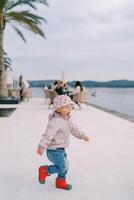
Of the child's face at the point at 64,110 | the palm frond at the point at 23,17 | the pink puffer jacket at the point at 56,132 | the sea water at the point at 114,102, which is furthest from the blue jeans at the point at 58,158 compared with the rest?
the palm frond at the point at 23,17

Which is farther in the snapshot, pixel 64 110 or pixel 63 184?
pixel 63 184

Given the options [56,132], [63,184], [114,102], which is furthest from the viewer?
[114,102]

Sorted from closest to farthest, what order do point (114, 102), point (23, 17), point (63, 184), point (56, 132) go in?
1. point (56, 132)
2. point (63, 184)
3. point (23, 17)
4. point (114, 102)

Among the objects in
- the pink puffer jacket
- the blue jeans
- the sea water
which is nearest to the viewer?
the pink puffer jacket

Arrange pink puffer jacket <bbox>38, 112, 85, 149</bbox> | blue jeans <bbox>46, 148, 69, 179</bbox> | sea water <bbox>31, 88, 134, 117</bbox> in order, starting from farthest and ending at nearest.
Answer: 1. sea water <bbox>31, 88, 134, 117</bbox>
2. blue jeans <bbox>46, 148, 69, 179</bbox>
3. pink puffer jacket <bbox>38, 112, 85, 149</bbox>

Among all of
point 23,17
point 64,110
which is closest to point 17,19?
point 23,17

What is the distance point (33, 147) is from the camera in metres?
8.29

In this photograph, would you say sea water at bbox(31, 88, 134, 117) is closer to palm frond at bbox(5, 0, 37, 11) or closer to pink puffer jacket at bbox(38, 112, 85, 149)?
palm frond at bbox(5, 0, 37, 11)

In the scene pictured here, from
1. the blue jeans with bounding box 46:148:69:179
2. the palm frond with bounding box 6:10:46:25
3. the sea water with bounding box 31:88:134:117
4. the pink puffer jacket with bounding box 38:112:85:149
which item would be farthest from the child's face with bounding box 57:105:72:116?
the palm frond with bounding box 6:10:46:25

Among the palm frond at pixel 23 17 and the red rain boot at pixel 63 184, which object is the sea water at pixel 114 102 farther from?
→ the red rain boot at pixel 63 184

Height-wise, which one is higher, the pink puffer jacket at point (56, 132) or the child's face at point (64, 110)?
the child's face at point (64, 110)

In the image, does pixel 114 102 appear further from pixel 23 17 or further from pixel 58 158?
pixel 58 158

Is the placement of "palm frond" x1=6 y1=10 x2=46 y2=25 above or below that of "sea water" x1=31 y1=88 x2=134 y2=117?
above

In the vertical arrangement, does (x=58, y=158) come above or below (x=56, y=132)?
below
